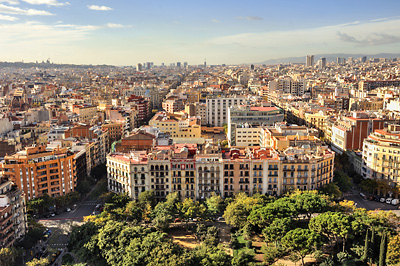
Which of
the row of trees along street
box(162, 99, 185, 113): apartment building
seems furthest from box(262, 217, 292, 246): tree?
box(162, 99, 185, 113): apartment building

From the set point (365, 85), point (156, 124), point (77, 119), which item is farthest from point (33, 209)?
point (365, 85)

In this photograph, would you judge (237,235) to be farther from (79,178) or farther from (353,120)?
(353,120)

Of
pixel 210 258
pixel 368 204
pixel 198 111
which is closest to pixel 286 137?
pixel 368 204

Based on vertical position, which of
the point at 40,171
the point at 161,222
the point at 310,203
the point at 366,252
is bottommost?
the point at 366,252

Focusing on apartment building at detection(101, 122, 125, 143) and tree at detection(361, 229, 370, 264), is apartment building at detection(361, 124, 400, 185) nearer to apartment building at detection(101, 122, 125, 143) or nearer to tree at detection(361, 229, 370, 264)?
tree at detection(361, 229, 370, 264)

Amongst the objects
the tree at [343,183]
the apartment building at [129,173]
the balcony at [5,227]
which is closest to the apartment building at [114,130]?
the apartment building at [129,173]

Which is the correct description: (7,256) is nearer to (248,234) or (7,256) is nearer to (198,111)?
(248,234)
